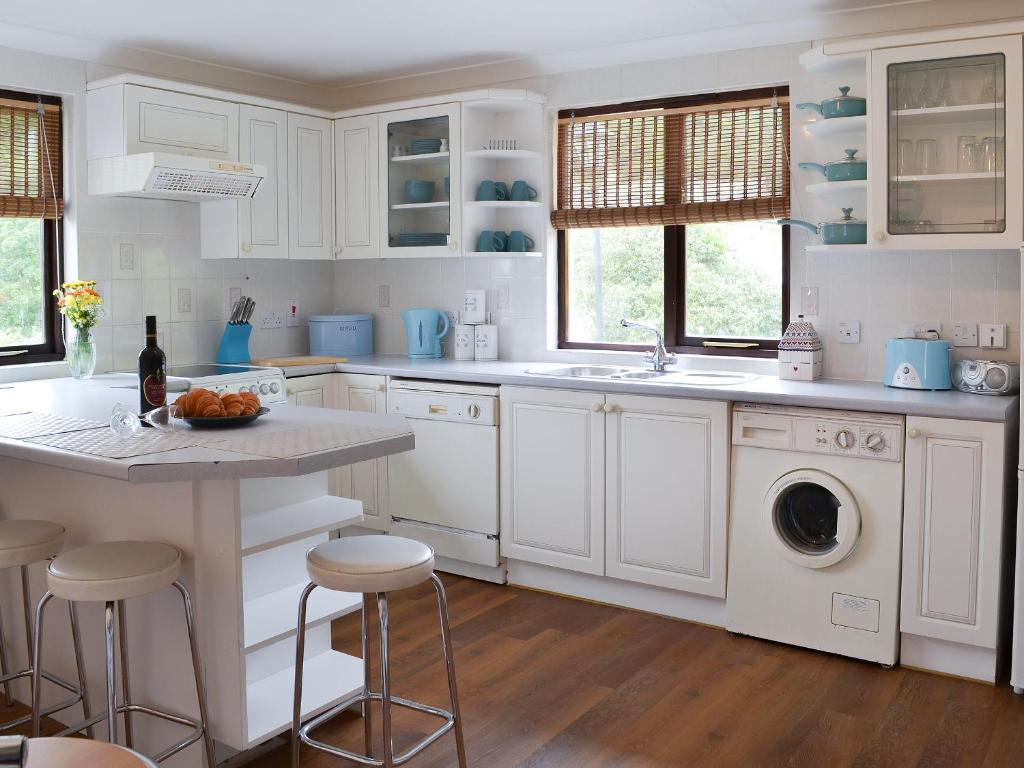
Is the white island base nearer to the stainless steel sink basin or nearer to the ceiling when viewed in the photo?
the stainless steel sink basin

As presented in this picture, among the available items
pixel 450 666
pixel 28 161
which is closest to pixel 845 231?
pixel 450 666

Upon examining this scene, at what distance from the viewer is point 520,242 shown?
4758 millimetres

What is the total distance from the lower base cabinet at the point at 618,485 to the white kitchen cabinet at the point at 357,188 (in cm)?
133

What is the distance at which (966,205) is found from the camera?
348cm

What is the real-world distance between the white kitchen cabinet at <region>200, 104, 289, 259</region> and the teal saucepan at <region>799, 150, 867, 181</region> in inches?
96.3

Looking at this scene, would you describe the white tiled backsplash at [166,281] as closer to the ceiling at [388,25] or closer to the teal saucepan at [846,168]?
the ceiling at [388,25]

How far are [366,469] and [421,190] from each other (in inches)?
53.8

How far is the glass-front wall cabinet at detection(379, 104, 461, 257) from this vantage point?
4699 millimetres

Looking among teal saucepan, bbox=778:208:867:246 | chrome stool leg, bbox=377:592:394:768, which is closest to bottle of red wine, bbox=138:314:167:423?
chrome stool leg, bbox=377:592:394:768

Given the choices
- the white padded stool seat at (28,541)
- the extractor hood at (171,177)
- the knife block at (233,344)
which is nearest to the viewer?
the white padded stool seat at (28,541)

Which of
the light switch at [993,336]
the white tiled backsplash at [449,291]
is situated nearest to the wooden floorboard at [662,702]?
the light switch at [993,336]

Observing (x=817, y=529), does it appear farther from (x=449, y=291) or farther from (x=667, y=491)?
(x=449, y=291)

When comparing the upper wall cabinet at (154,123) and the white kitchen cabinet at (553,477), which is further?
the upper wall cabinet at (154,123)

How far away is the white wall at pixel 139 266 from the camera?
431 centimetres
